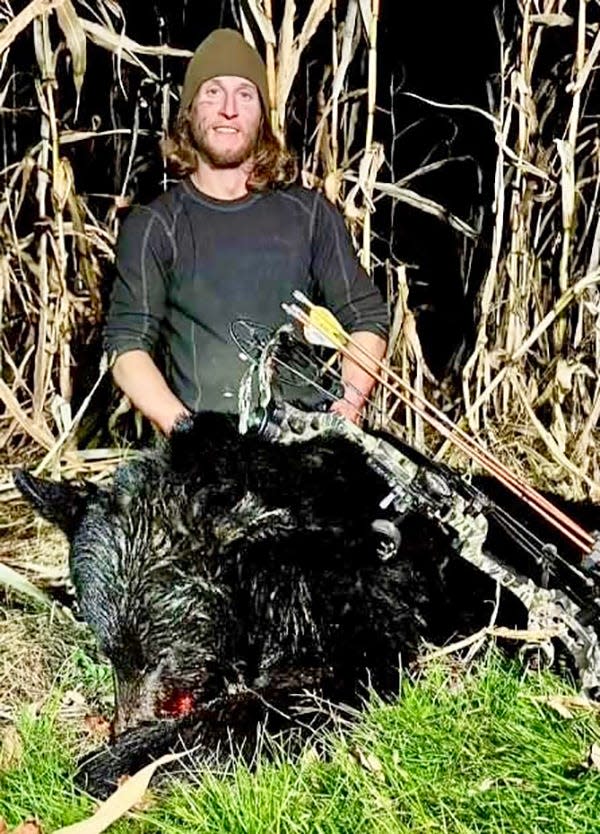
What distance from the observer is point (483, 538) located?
2.93m

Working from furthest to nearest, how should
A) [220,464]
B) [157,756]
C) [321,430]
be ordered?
[321,430], [220,464], [157,756]

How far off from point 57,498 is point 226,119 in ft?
5.37

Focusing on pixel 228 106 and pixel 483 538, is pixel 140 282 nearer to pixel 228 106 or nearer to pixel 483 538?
pixel 228 106

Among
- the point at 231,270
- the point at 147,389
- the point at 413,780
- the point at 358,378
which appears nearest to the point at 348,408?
the point at 358,378

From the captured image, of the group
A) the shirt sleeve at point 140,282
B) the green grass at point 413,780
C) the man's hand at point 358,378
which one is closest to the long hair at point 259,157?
the shirt sleeve at point 140,282

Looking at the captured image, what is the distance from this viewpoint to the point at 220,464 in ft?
9.75

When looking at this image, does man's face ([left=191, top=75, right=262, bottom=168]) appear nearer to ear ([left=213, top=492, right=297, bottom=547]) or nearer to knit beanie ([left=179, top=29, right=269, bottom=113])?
knit beanie ([left=179, top=29, right=269, bottom=113])

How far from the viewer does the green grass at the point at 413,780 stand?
8.35ft

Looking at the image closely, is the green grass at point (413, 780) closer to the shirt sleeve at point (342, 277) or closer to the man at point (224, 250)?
the man at point (224, 250)

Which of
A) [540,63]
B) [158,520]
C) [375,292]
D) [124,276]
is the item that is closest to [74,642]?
[158,520]

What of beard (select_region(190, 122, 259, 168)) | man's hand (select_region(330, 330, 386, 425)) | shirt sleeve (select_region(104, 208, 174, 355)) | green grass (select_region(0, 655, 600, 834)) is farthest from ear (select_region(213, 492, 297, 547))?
beard (select_region(190, 122, 259, 168))

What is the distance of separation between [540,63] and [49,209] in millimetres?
2042

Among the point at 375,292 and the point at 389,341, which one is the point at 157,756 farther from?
the point at 389,341

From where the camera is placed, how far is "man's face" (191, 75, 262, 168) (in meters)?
4.02
